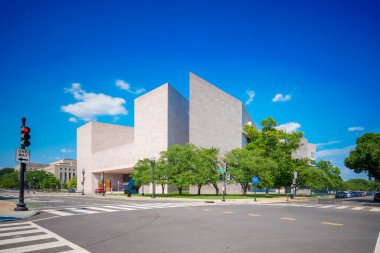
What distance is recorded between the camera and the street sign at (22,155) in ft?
57.2

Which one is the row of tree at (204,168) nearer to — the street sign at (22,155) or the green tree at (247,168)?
the green tree at (247,168)

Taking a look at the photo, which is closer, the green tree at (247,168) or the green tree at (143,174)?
the green tree at (247,168)

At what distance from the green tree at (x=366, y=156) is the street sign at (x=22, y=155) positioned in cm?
3956

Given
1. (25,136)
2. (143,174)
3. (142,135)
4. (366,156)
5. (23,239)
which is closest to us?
(23,239)

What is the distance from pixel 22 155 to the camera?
17672 mm

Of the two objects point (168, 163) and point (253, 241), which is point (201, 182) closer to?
point (168, 163)

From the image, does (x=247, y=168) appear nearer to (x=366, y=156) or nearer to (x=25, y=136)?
(x=366, y=156)

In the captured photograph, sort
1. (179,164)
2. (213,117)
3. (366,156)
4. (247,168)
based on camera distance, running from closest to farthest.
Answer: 1. (366,156)
2. (247,168)
3. (179,164)
4. (213,117)

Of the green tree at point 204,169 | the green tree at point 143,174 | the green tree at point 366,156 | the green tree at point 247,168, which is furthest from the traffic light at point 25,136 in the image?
the green tree at point 366,156

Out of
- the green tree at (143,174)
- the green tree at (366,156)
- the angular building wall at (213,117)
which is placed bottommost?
the green tree at (143,174)

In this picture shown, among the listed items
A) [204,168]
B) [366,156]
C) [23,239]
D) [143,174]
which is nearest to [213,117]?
[204,168]

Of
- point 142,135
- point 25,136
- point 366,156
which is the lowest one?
point 366,156

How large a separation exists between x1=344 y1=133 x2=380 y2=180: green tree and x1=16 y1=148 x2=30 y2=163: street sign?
39565 millimetres

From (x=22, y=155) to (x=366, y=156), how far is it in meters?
42.3
